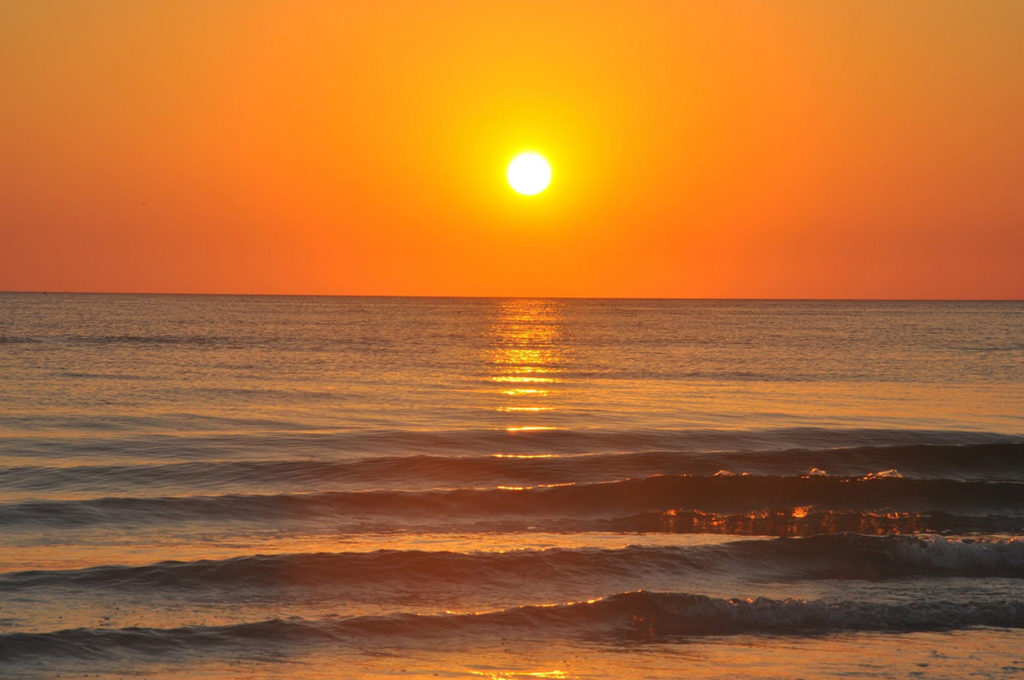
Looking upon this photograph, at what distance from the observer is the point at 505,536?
15.8m

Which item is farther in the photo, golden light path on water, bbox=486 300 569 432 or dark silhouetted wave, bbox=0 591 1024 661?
golden light path on water, bbox=486 300 569 432

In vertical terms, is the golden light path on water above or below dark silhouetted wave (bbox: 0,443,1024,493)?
above

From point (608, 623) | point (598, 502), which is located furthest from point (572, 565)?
point (598, 502)

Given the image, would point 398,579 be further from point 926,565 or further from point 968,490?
point 968,490

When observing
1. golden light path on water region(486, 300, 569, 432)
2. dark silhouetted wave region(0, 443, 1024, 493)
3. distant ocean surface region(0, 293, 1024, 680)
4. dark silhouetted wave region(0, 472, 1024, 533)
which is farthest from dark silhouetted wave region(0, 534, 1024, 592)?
golden light path on water region(486, 300, 569, 432)

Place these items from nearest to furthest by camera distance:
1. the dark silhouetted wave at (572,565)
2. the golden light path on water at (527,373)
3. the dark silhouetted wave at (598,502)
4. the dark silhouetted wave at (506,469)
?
the dark silhouetted wave at (572,565)
the dark silhouetted wave at (598,502)
the dark silhouetted wave at (506,469)
the golden light path on water at (527,373)

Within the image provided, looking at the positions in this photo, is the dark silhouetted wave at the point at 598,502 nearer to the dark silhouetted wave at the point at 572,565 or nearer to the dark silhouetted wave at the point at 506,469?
the dark silhouetted wave at the point at 506,469

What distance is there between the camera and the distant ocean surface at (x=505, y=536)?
10.8 m

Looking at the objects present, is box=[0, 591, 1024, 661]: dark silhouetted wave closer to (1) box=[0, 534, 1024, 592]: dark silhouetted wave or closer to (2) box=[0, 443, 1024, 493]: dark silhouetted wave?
(1) box=[0, 534, 1024, 592]: dark silhouetted wave

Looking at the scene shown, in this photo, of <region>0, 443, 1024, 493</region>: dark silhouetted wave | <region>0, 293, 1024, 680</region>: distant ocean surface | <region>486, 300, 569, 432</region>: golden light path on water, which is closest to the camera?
<region>0, 293, 1024, 680</region>: distant ocean surface

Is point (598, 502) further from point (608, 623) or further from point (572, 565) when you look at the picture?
point (608, 623)

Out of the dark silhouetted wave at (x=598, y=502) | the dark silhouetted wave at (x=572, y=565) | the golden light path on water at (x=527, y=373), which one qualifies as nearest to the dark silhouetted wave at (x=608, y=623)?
the dark silhouetted wave at (x=572, y=565)

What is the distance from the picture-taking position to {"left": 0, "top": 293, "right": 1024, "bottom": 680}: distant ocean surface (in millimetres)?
10805

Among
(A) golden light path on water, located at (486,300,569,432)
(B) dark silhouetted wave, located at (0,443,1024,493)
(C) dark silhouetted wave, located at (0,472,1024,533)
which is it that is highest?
(A) golden light path on water, located at (486,300,569,432)
